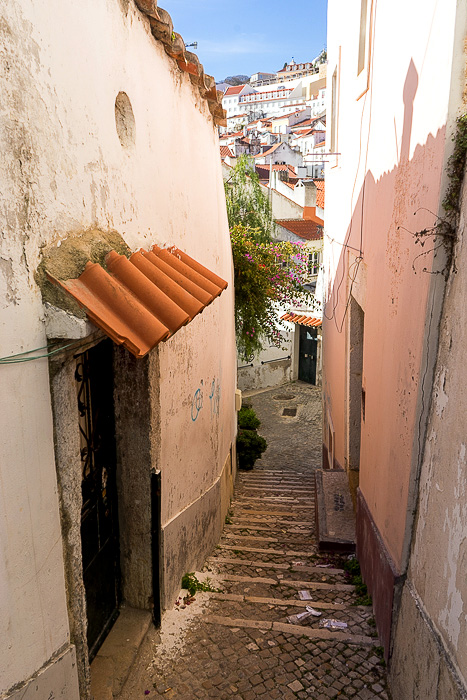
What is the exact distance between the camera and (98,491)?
161 inches

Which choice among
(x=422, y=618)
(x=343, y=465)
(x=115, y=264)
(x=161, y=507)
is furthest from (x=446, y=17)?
(x=343, y=465)

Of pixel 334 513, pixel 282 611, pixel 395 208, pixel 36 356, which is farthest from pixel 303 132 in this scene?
pixel 36 356

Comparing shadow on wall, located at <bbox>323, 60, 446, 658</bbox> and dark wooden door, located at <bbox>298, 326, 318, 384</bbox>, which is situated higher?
shadow on wall, located at <bbox>323, 60, 446, 658</bbox>

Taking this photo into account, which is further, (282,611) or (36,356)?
(282,611)

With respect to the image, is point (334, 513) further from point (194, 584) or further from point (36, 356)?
point (36, 356)

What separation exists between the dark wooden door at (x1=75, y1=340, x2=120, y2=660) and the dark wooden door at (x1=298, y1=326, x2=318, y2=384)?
59.8 ft

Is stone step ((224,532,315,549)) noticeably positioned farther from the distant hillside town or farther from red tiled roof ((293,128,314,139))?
red tiled roof ((293,128,314,139))

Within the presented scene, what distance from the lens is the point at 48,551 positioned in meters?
2.73

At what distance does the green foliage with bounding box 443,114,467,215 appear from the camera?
3.10m

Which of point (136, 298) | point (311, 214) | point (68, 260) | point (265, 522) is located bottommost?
point (265, 522)

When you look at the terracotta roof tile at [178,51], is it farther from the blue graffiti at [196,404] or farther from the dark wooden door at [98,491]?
the blue graffiti at [196,404]

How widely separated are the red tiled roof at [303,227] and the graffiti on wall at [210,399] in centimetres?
1811

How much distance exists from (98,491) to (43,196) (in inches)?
89.3

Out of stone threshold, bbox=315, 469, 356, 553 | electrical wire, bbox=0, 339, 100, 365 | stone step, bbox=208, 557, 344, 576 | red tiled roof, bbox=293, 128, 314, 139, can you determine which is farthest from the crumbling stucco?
red tiled roof, bbox=293, 128, 314, 139
